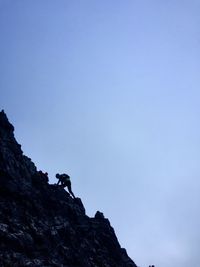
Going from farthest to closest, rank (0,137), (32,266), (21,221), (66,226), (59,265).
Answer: (0,137)
(66,226)
(21,221)
(59,265)
(32,266)

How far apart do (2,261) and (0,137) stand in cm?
2509

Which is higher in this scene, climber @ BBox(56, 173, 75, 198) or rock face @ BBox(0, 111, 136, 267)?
climber @ BBox(56, 173, 75, 198)

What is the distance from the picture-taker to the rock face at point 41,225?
1215 inches

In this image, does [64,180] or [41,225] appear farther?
[64,180]

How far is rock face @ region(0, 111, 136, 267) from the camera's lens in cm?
3086

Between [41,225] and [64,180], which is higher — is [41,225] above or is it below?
below

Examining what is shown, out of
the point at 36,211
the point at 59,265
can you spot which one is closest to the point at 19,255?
the point at 59,265

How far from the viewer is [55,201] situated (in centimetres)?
4412

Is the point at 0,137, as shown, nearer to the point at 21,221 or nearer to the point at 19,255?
the point at 21,221

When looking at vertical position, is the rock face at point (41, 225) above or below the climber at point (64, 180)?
below

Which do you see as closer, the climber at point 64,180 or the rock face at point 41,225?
the rock face at point 41,225

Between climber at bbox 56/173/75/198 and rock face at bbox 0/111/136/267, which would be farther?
climber at bbox 56/173/75/198

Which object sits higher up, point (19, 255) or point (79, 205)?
point (79, 205)

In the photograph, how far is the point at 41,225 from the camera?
36.5m
